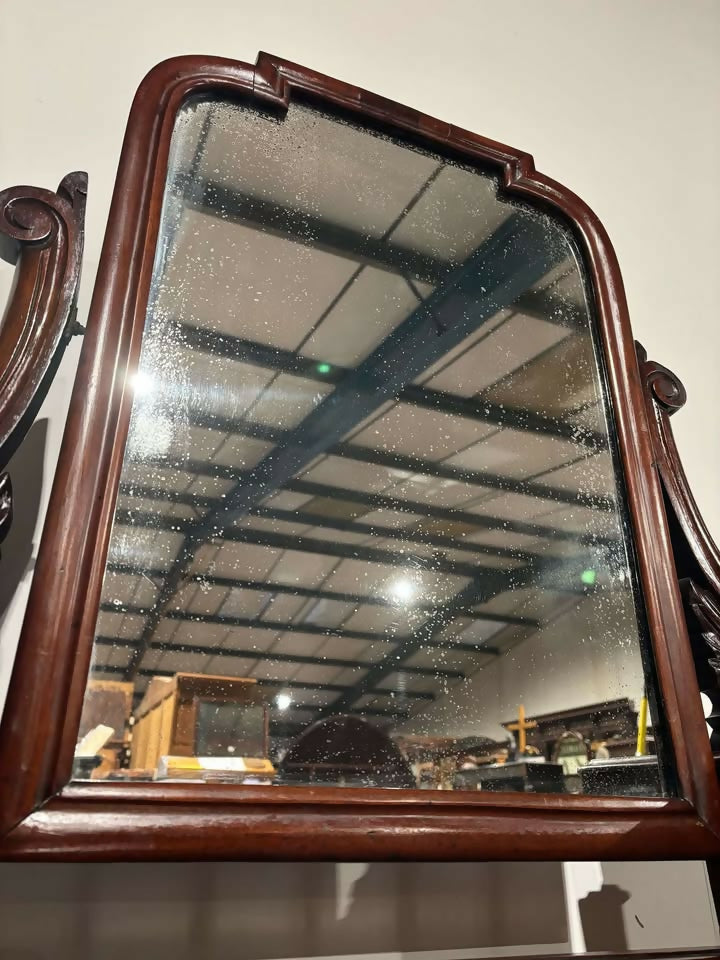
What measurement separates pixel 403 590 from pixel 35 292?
1.07 ft

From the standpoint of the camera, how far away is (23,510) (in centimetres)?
54

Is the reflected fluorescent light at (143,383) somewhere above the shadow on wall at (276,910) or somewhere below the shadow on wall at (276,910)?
above

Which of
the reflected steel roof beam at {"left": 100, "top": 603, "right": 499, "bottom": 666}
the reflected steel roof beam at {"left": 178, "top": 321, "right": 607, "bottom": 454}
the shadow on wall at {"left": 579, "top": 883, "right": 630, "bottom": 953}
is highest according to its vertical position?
the reflected steel roof beam at {"left": 178, "top": 321, "right": 607, "bottom": 454}

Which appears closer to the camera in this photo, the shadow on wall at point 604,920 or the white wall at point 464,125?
the white wall at point 464,125

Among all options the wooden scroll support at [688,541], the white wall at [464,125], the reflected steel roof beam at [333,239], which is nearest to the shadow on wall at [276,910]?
the white wall at [464,125]

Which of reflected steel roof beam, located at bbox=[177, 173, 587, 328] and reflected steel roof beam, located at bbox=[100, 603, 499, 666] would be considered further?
reflected steel roof beam, located at bbox=[177, 173, 587, 328]

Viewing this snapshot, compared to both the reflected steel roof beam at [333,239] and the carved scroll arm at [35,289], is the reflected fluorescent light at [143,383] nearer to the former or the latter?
the carved scroll arm at [35,289]

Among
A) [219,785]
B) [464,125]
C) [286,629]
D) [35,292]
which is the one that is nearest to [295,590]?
[286,629]

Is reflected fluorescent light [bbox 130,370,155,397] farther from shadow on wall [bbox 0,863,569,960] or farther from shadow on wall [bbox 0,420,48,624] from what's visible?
shadow on wall [bbox 0,863,569,960]

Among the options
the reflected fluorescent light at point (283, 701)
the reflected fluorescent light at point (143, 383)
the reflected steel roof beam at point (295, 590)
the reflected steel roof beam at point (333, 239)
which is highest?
the reflected steel roof beam at point (333, 239)

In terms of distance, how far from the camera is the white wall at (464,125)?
1.60ft

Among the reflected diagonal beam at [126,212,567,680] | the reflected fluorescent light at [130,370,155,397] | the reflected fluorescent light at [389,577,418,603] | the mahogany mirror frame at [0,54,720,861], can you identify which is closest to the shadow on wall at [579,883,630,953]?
the mahogany mirror frame at [0,54,720,861]

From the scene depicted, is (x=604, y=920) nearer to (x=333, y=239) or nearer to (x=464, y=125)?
(x=333, y=239)

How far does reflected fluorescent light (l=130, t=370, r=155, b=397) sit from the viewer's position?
0.52 metres
